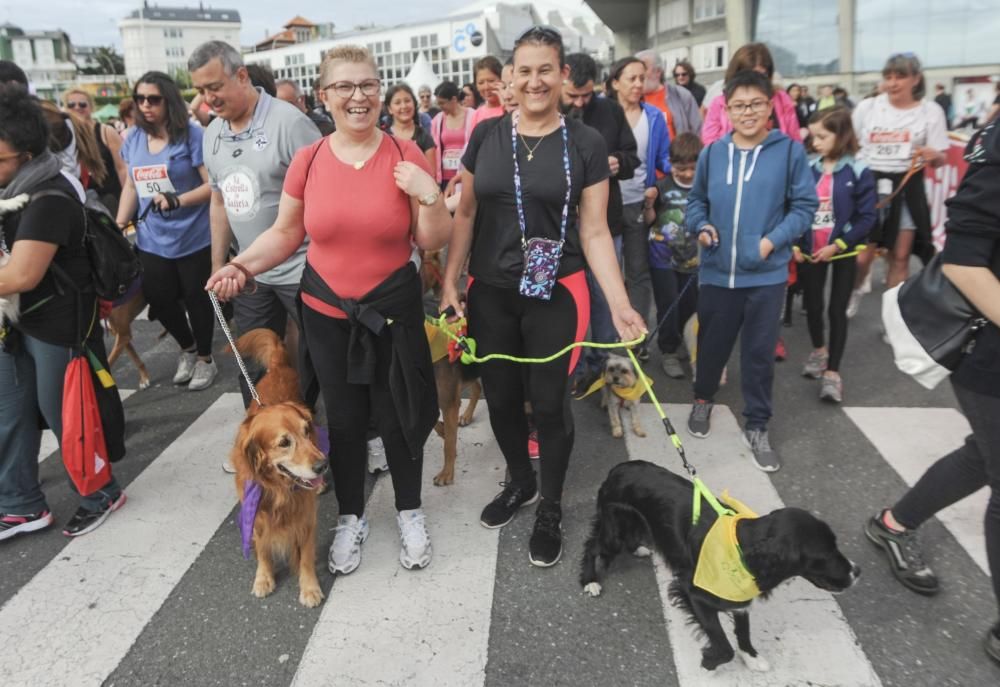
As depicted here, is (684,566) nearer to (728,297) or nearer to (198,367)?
(728,297)

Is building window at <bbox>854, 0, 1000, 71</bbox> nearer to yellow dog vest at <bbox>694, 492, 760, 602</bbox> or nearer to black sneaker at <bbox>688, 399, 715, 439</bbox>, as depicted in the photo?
black sneaker at <bbox>688, 399, 715, 439</bbox>

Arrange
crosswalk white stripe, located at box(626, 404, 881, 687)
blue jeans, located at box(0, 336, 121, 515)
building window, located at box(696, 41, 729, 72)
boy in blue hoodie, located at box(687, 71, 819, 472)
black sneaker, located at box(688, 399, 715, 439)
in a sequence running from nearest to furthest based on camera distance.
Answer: crosswalk white stripe, located at box(626, 404, 881, 687), blue jeans, located at box(0, 336, 121, 515), boy in blue hoodie, located at box(687, 71, 819, 472), black sneaker, located at box(688, 399, 715, 439), building window, located at box(696, 41, 729, 72)

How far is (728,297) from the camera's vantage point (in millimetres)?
3834

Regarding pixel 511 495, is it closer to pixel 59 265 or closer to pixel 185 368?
pixel 59 265

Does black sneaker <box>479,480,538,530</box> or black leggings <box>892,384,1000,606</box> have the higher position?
black leggings <box>892,384,1000,606</box>

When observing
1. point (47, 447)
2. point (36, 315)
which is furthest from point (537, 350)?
point (47, 447)

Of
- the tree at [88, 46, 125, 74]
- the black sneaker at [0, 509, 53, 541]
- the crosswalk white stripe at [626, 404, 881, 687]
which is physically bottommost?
the crosswalk white stripe at [626, 404, 881, 687]

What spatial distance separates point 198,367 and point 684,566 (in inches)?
166

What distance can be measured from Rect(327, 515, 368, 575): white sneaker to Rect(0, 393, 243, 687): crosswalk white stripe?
2.38 feet

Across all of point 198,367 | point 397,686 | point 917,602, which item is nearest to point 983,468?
point 917,602

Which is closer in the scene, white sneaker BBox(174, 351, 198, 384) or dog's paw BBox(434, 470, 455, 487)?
dog's paw BBox(434, 470, 455, 487)

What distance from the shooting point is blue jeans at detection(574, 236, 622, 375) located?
4.73 m

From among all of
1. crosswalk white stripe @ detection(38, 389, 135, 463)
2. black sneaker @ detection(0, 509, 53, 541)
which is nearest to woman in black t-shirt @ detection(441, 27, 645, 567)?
black sneaker @ detection(0, 509, 53, 541)

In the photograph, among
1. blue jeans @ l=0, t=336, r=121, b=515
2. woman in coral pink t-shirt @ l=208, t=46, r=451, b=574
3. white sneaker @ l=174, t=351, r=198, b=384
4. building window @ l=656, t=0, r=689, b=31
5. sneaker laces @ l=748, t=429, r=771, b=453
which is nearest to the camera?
woman in coral pink t-shirt @ l=208, t=46, r=451, b=574
